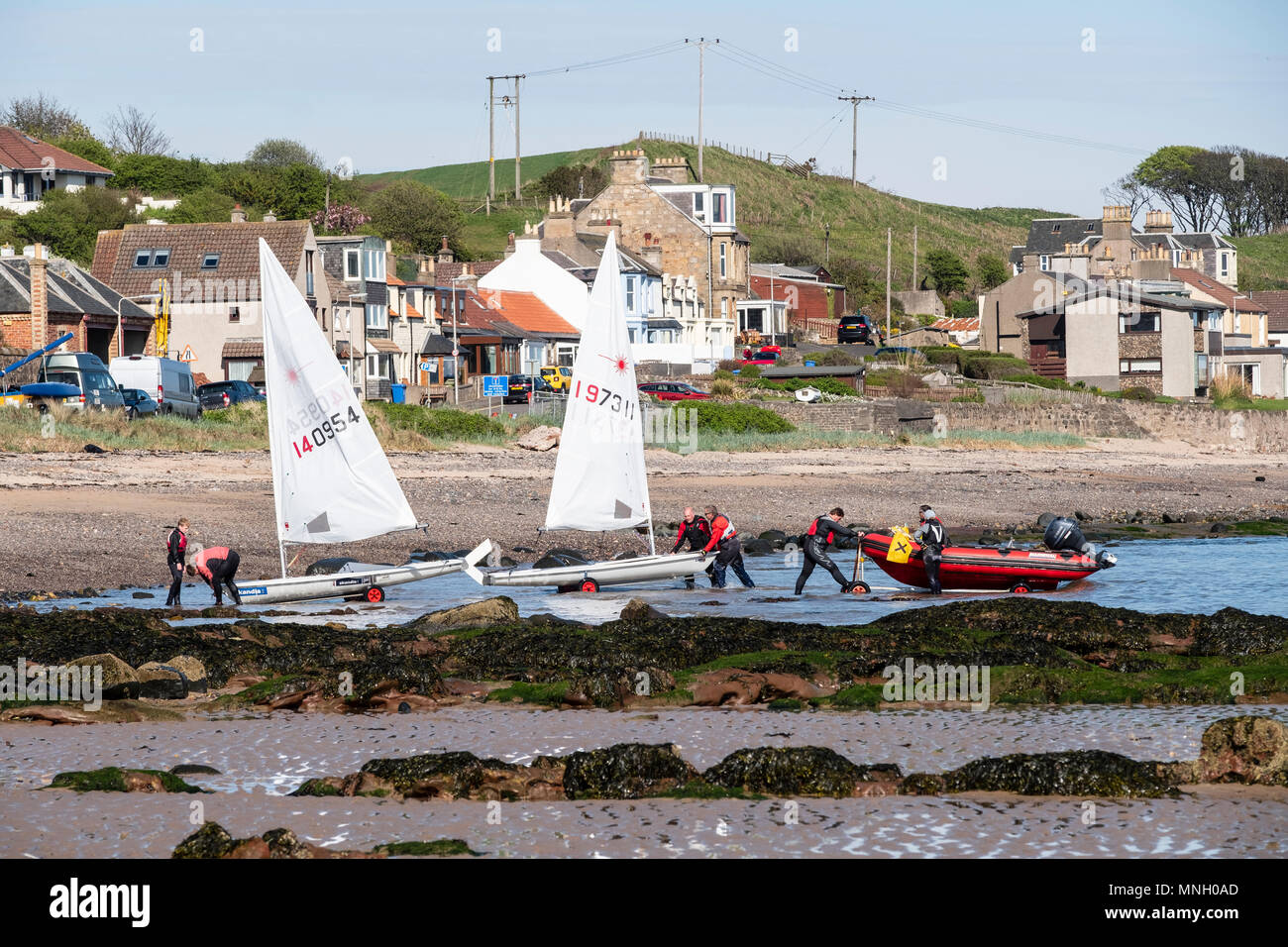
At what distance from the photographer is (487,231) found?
4727 inches

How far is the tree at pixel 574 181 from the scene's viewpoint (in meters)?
126

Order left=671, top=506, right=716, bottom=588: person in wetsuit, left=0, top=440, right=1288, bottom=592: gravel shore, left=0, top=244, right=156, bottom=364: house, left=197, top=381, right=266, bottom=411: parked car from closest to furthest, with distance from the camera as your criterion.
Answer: left=671, top=506, right=716, bottom=588: person in wetsuit < left=0, top=440, right=1288, bottom=592: gravel shore < left=197, top=381, right=266, bottom=411: parked car < left=0, top=244, right=156, bottom=364: house

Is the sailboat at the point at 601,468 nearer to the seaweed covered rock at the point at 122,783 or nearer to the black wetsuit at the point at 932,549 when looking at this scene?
the black wetsuit at the point at 932,549

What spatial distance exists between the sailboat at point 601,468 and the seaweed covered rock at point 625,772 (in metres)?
12.7

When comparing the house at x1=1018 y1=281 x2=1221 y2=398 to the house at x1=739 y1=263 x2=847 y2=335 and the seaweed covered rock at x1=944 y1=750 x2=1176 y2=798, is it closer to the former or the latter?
the house at x1=739 y1=263 x2=847 y2=335

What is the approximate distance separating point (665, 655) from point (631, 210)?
78748 mm

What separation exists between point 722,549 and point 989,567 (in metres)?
4.96

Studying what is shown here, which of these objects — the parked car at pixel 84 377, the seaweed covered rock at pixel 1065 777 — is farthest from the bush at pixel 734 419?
the seaweed covered rock at pixel 1065 777

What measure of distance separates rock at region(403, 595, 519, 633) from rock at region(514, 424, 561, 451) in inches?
1047

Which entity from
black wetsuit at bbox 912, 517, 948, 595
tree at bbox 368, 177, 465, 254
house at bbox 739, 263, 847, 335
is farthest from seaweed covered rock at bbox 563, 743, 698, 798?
tree at bbox 368, 177, 465, 254

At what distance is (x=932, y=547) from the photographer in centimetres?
2584

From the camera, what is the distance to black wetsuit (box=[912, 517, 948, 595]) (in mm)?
25750
